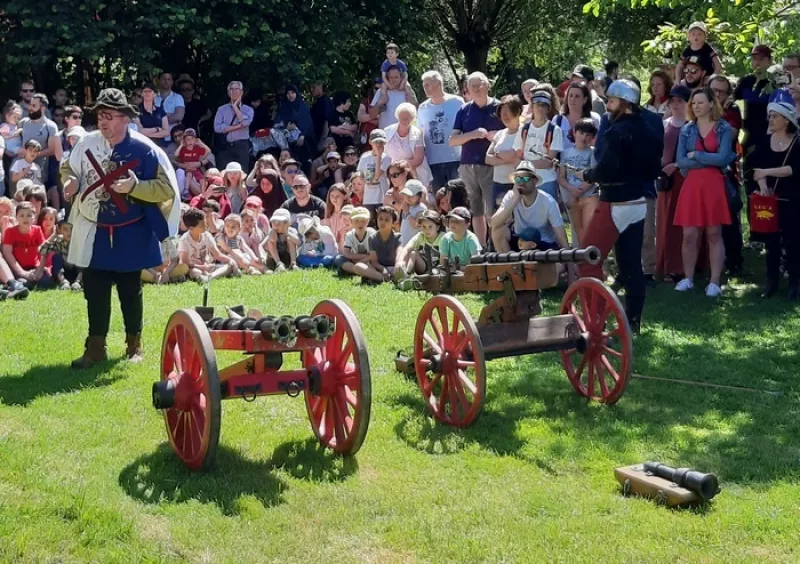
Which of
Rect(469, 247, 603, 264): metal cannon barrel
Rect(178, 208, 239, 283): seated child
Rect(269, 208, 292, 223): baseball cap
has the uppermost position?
Rect(269, 208, 292, 223): baseball cap

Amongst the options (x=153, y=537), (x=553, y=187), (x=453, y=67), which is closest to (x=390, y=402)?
(x=153, y=537)

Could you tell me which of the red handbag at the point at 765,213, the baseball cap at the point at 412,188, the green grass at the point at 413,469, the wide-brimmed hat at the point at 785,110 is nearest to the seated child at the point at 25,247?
the green grass at the point at 413,469

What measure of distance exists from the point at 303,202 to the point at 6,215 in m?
3.51

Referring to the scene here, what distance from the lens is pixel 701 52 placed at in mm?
12250

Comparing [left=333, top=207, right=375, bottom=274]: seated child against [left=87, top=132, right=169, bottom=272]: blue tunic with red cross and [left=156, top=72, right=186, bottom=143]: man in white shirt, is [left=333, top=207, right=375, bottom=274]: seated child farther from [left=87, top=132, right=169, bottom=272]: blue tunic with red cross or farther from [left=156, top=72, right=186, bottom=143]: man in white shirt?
[left=87, top=132, right=169, bottom=272]: blue tunic with red cross

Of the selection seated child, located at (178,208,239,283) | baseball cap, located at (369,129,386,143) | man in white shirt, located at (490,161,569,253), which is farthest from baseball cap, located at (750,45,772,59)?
seated child, located at (178,208,239,283)

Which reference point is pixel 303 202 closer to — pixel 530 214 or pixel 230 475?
pixel 530 214

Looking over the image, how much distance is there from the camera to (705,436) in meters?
7.06

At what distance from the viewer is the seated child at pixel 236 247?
13023 mm

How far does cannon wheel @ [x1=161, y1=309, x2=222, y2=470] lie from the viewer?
232 inches

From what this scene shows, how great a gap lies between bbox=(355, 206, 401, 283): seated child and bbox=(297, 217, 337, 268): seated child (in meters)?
1.11

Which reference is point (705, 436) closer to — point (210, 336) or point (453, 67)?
point (210, 336)

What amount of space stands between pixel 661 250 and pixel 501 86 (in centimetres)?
1543

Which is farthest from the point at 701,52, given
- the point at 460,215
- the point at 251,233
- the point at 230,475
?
the point at 230,475
